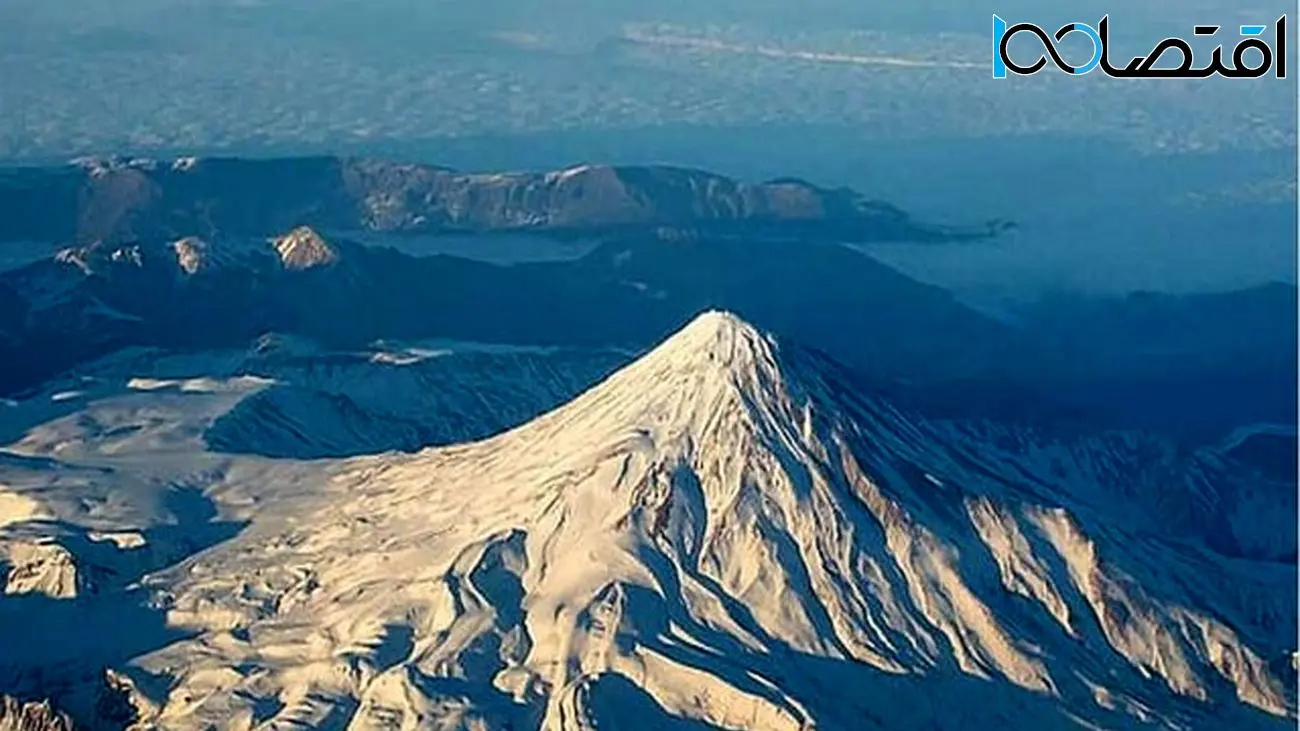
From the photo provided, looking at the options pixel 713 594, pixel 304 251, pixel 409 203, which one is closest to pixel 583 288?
pixel 304 251

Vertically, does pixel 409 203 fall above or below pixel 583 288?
below

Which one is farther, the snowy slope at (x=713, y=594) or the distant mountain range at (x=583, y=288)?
the distant mountain range at (x=583, y=288)

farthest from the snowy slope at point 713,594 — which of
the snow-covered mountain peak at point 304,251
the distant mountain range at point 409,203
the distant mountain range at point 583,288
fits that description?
the distant mountain range at point 409,203

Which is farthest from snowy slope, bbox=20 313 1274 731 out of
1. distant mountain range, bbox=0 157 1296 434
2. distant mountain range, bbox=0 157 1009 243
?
distant mountain range, bbox=0 157 1009 243

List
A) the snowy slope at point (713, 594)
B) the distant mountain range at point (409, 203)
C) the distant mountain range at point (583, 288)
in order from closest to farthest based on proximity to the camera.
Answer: the snowy slope at point (713, 594) → the distant mountain range at point (583, 288) → the distant mountain range at point (409, 203)

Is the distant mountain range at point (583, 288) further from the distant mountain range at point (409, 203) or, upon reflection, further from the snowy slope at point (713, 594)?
the snowy slope at point (713, 594)

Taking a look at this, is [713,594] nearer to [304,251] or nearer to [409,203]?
[304,251]

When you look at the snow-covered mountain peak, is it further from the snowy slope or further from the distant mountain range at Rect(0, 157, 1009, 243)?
the snowy slope
